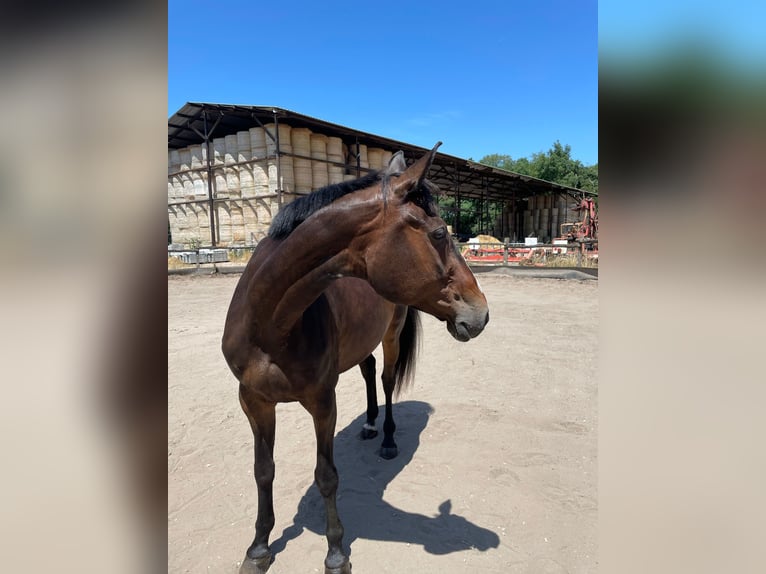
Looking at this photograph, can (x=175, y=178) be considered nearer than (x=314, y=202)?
No

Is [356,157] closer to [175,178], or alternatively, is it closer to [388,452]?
[175,178]

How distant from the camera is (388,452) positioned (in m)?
3.56

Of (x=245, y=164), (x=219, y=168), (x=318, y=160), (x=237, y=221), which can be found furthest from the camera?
(x=219, y=168)

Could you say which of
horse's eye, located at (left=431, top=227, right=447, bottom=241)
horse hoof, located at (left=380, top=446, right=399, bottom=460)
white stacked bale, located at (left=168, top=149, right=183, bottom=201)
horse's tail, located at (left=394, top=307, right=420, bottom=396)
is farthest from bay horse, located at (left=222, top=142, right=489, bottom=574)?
white stacked bale, located at (left=168, top=149, right=183, bottom=201)

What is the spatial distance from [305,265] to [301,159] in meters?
16.7

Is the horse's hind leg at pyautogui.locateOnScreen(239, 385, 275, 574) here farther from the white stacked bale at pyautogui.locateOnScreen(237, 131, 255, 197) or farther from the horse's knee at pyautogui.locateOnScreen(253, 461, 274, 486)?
the white stacked bale at pyautogui.locateOnScreen(237, 131, 255, 197)

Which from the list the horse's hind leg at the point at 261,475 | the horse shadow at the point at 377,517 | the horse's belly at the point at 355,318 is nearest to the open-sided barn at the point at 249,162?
the horse's belly at the point at 355,318

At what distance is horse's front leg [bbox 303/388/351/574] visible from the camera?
2311 millimetres

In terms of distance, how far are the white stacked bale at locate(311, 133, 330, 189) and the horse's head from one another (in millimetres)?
16662

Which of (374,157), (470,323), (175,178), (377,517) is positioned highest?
(374,157)

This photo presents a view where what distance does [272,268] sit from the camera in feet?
6.50

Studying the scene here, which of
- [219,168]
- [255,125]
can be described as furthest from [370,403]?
[219,168]
